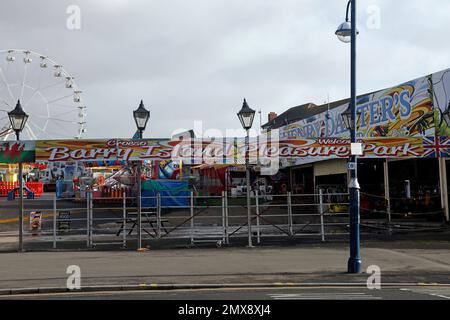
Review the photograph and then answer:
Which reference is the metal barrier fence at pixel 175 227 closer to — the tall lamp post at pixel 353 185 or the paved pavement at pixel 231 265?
the paved pavement at pixel 231 265

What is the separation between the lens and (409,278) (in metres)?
11.6

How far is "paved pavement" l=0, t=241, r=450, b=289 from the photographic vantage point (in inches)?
451

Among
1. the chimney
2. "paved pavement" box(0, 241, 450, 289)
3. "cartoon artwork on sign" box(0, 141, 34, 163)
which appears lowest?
"paved pavement" box(0, 241, 450, 289)

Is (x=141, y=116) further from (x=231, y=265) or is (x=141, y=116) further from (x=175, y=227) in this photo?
(x=231, y=265)

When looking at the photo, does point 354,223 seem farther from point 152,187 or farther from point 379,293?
point 152,187

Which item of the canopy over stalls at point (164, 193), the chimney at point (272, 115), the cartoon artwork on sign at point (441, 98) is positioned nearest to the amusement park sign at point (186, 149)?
the cartoon artwork on sign at point (441, 98)

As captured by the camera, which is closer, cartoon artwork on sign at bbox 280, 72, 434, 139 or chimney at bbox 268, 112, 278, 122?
cartoon artwork on sign at bbox 280, 72, 434, 139

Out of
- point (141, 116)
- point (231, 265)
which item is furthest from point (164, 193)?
point (231, 265)

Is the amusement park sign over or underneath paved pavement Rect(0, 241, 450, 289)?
over

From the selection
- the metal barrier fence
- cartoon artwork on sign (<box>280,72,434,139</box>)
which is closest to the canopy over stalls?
the metal barrier fence

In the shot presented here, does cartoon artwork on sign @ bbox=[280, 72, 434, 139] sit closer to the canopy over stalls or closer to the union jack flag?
the union jack flag

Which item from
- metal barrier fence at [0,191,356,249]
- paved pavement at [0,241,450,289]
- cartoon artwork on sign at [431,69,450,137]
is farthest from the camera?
cartoon artwork on sign at [431,69,450,137]

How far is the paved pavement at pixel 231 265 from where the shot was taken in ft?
37.6
